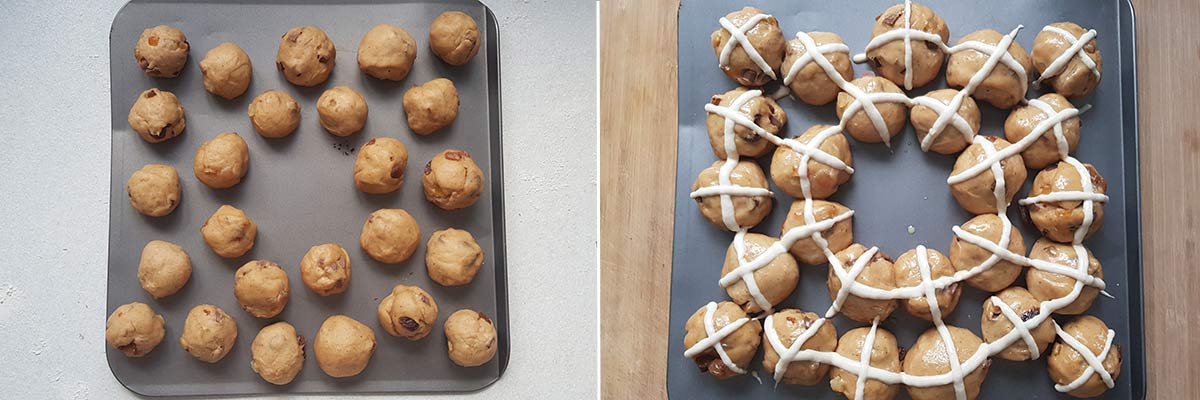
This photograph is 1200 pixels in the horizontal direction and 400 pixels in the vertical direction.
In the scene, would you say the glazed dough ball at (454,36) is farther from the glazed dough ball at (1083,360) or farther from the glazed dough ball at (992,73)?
the glazed dough ball at (1083,360)

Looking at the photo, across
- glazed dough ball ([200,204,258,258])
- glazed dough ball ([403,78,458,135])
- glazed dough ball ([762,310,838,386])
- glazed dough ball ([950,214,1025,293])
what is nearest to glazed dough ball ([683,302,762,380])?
glazed dough ball ([762,310,838,386])

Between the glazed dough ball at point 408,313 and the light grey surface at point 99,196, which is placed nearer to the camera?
the glazed dough ball at point 408,313

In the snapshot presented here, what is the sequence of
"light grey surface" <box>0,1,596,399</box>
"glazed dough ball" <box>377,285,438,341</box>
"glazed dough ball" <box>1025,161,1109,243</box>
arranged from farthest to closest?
1. "light grey surface" <box>0,1,596,399</box>
2. "glazed dough ball" <box>377,285,438,341</box>
3. "glazed dough ball" <box>1025,161,1109,243</box>

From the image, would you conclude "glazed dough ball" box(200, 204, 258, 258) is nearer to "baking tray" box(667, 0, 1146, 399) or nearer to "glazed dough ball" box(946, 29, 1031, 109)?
"baking tray" box(667, 0, 1146, 399)

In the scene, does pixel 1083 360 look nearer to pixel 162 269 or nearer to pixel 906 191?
pixel 906 191

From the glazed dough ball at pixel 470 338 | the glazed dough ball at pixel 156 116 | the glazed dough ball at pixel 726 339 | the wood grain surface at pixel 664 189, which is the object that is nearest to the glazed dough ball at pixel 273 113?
the glazed dough ball at pixel 156 116

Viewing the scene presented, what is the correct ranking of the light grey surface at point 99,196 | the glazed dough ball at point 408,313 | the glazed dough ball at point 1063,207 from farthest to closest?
the light grey surface at point 99,196
the glazed dough ball at point 408,313
the glazed dough ball at point 1063,207
